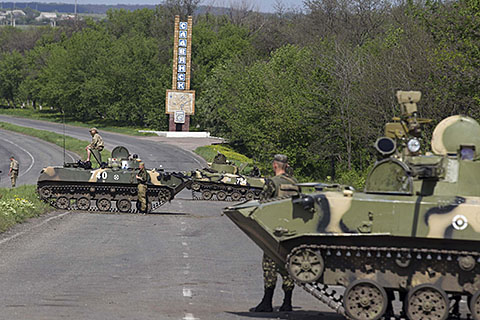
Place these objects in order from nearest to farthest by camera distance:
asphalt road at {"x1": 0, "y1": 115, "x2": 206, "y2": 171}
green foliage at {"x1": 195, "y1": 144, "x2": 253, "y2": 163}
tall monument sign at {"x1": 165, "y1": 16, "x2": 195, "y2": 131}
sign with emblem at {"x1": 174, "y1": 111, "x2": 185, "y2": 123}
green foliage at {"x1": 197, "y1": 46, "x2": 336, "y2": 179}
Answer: green foliage at {"x1": 197, "y1": 46, "x2": 336, "y2": 179}
asphalt road at {"x1": 0, "y1": 115, "x2": 206, "y2": 171}
green foliage at {"x1": 195, "y1": 144, "x2": 253, "y2": 163}
tall monument sign at {"x1": 165, "y1": 16, "x2": 195, "y2": 131}
sign with emblem at {"x1": 174, "y1": 111, "x2": 185, "y2": 123}

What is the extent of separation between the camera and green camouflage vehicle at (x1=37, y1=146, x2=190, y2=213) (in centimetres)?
2933

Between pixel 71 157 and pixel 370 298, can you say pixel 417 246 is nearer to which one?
pixel 370 298

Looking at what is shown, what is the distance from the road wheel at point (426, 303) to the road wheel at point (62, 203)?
20.7m

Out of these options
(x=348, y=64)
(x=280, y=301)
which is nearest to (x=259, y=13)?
(x=348, y=64)

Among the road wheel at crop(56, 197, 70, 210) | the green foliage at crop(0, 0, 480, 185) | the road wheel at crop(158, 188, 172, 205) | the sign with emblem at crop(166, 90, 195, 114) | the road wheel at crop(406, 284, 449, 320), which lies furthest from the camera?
the sign with emblem at crop(166, 90, 195, 114)

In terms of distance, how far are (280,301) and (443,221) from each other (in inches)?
140

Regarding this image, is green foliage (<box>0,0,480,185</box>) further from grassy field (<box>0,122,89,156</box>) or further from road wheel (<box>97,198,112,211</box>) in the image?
road wheel (<box>97,198,112,211</box>)

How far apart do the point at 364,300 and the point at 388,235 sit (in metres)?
0.90

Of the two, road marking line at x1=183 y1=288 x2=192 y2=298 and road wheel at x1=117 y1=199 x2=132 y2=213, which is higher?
road marking line at x1=183 y1=288 x2=192 y2=298

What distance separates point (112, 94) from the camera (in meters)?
102

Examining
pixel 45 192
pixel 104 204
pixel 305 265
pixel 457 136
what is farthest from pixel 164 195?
pixel 305 265

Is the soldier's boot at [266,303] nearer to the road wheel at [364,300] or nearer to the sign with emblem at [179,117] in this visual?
the road wheel at [364,300]

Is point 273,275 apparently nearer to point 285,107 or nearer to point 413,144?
point 413,144

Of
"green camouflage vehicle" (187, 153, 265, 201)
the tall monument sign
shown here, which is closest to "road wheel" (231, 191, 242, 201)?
"green camouflage vehicle" (187, 153, 265, 201)
